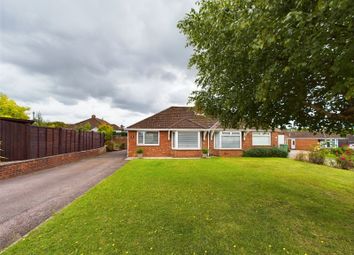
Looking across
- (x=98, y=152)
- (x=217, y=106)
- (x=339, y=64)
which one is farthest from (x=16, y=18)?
(x=98, y=152)

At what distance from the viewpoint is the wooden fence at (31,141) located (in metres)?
9.82

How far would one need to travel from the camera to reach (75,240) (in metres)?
3.60

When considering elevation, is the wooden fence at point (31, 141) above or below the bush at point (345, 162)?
above

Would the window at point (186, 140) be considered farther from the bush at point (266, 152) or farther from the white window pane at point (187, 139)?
the bush at point (266, 152)

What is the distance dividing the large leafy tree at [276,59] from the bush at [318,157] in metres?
11.5

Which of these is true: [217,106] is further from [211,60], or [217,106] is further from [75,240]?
[75,240]

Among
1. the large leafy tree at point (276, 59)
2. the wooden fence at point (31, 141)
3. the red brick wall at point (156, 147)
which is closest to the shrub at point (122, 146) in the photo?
the red brick wall at point (156, 147)

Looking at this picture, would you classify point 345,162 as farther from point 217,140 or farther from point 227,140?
point 217,140

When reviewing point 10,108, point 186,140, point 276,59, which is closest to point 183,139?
point 186,140

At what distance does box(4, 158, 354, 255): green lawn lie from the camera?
11.3ft

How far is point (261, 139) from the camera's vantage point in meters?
20.3

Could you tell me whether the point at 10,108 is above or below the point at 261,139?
above

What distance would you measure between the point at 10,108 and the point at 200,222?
36.7 meters

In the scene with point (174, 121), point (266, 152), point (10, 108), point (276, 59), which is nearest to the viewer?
point (276, 59)
